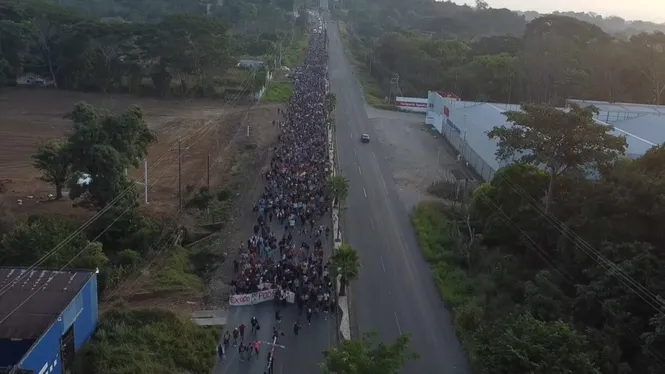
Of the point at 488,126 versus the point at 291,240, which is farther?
the point at 488,126

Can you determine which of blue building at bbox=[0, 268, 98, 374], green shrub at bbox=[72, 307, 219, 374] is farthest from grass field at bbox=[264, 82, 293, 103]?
blue building at bbox=[0, 268, 98, 374]

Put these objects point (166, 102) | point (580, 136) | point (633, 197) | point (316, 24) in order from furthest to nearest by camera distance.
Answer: point (316, 24), point (166, 102), point (580, 136), point (633, 197)

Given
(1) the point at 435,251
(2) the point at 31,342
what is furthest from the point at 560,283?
(2) the point at 31,342

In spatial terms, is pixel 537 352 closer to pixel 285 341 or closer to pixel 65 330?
pixel 285 341

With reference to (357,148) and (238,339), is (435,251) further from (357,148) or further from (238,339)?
(357,148)

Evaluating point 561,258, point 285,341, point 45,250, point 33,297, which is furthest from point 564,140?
point 45,250
